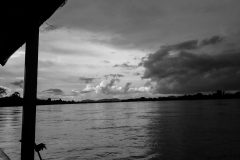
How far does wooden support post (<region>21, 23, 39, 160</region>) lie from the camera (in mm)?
4746

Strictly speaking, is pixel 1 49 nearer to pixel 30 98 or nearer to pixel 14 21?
pixel 30 98

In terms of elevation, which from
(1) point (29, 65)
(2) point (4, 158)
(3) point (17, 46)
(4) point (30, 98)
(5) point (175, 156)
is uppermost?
(3) point (17, 46)

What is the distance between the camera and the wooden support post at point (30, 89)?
4.75 meters

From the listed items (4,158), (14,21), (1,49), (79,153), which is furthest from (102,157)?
(14,21)

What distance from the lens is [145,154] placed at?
2494 cm

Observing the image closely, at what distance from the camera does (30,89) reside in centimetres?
480

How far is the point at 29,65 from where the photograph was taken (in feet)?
15.6

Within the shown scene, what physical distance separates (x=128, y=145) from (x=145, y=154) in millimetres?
5692

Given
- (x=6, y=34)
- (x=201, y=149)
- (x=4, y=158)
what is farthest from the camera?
(x=201, y=149)

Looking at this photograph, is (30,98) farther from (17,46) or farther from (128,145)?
(128,145)

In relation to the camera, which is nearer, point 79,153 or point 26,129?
point 26,129

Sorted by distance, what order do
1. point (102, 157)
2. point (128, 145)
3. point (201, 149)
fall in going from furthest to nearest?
point (128, 145) → point (201, 149) → point (102, 157)

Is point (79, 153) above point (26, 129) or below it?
below

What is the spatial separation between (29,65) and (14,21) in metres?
1.07
